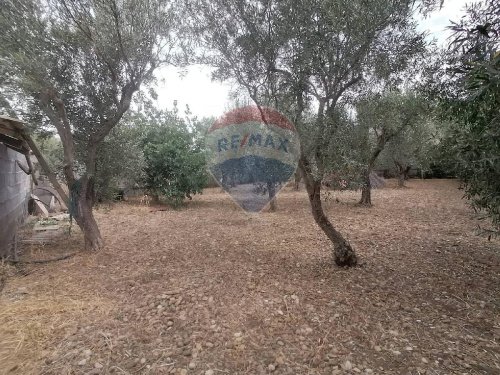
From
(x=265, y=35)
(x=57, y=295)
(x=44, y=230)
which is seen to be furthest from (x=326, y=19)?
(x=44, y=230)

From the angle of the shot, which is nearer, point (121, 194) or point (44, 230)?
point (44, 230)

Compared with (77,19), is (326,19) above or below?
below

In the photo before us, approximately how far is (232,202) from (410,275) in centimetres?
977

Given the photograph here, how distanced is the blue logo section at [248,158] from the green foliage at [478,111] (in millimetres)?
5028

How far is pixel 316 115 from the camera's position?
5.08 m

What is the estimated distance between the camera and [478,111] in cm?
310

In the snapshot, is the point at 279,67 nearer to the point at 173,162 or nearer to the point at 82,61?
the point at 82,61

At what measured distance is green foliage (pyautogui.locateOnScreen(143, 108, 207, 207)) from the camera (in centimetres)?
1303

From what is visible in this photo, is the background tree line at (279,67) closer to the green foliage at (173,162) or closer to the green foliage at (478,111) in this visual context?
the green foliage at (478,111)

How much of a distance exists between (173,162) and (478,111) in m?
11.7

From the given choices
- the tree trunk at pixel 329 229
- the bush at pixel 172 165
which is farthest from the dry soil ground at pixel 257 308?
the bush at pixel 172 165

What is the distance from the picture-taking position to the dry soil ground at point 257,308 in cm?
295

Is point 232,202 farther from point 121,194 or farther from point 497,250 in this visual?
point 497,250

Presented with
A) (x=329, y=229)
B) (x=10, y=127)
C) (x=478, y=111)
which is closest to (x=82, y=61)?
(x=10, y=127)
